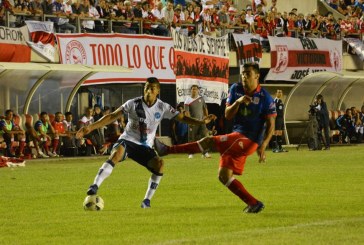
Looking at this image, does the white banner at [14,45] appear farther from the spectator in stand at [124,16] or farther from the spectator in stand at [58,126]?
the spectator in stand at [124,16]

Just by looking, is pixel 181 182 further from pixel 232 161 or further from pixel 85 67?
pixel 85 67

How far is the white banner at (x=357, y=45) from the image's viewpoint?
45.2m

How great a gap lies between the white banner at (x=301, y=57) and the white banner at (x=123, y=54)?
5.93m

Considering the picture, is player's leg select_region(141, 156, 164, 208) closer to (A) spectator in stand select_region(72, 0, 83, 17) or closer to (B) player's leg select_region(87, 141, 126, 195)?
(B) player's leg select_region(87, 141, 126, 195)

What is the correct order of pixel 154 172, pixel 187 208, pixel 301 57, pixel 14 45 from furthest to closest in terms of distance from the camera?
1. pixel 301 57
2. pixel 14 45
3. pixel 154 172
4. pixel 187 208

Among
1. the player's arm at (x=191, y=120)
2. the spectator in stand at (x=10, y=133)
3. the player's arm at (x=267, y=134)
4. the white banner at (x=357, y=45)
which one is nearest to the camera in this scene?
the player's arm at (x=267, y=134)

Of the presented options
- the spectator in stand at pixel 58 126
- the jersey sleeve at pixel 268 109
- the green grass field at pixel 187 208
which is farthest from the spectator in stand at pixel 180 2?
the jersey sleeve at pixel 268 109

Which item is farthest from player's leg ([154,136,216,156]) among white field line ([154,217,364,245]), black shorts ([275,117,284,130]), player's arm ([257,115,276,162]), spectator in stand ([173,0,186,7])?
spectator in stand ([173,0,186,7])

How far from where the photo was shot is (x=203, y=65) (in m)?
37.2

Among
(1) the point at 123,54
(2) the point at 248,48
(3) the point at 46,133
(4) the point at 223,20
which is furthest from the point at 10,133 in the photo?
(4) the point at 223,20

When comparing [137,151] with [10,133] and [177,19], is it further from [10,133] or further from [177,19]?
[177,19]

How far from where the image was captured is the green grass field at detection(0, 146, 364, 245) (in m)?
11.5

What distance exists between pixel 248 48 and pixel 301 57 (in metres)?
3.39

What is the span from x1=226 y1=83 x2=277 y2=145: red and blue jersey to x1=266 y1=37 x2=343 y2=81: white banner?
26324mm
